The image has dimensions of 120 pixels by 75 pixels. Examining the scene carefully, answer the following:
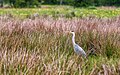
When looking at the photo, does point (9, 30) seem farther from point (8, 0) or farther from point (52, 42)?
point (8, 0)

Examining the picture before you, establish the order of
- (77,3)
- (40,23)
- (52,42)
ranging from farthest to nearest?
(77,3) < (40,23) < (52,42)

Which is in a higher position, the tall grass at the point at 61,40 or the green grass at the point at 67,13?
the tall grass at the point at 61,40

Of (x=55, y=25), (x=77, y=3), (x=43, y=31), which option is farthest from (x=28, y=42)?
(x=77, y=3)

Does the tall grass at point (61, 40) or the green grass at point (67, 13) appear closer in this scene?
the tall grass at point (61, 40)

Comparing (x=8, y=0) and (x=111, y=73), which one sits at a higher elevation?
(x=111, y=73)

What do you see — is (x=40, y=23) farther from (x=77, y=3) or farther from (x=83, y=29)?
(x=77, y=3)

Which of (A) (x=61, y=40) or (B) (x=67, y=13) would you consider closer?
(A) (x=61, y=40)

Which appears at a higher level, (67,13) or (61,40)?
(61,40)

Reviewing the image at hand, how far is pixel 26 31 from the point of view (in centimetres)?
682

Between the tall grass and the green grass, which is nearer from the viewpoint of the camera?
the tall grass

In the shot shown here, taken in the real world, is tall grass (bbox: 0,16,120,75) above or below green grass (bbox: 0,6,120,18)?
above

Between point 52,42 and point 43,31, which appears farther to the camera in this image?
point 43,31

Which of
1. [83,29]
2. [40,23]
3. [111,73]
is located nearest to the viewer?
[111,73]

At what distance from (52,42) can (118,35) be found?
1.39 meters
